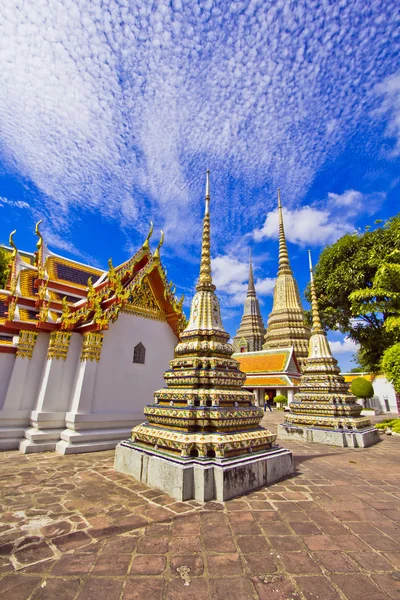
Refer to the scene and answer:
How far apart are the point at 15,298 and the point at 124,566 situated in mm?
8144

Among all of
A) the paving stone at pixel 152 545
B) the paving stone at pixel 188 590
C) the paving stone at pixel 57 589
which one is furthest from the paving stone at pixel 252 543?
the paving stone at pixel 57 589

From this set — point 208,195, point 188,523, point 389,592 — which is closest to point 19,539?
point 188,523

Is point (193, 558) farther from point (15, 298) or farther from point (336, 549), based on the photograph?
point (15, 298)

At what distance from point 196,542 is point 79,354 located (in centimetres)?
643

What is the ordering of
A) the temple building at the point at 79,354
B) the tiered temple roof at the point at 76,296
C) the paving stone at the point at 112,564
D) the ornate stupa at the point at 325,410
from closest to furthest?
the paving stone at the point at 112,564, the temple building at the point at 79,354, the tiered temple roof at the point at 76,296, the ornate stupa at the point at 325,410

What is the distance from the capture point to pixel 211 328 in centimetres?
579

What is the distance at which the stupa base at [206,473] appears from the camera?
3.98 meters

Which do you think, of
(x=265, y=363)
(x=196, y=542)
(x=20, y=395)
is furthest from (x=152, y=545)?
(x=265, y=363)

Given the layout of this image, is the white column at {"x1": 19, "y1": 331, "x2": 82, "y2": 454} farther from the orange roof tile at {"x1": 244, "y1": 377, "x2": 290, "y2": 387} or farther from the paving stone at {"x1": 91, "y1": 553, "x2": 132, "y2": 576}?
the orange roof tile at {"x1": 244, "y1": 377, "x2": 290, "y2": 387}

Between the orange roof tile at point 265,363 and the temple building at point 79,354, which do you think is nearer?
the temple building at point 79,354

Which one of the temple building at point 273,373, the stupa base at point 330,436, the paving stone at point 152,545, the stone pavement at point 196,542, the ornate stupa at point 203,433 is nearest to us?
the stone pavement at point 196,542

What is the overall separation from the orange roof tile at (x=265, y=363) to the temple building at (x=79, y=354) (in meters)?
17.3

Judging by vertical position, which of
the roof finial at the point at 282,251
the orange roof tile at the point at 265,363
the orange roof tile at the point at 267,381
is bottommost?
the orange roof tile at the point at 267,381

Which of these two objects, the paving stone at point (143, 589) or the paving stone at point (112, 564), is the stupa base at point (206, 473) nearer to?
the paving stone at point (112, 564)
